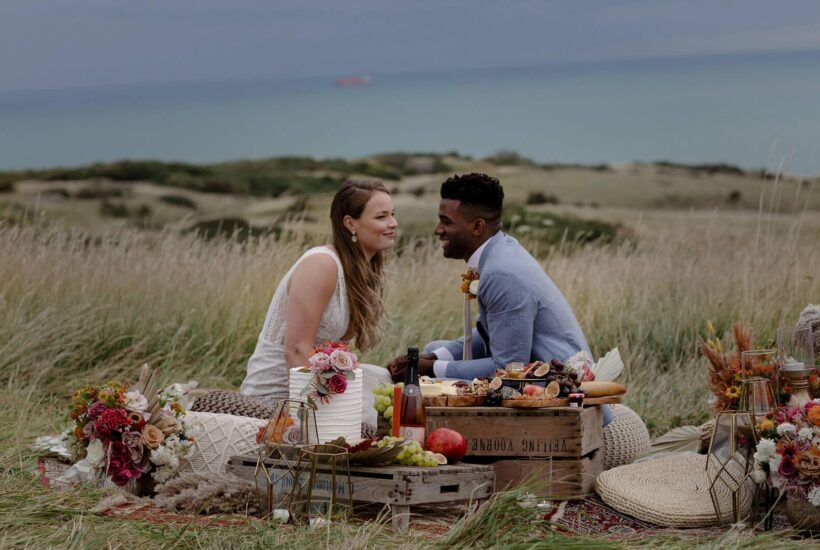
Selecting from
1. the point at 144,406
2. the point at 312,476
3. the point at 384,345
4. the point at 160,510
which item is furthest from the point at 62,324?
the point at 312,476

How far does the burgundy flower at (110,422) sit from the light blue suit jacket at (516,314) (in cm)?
166

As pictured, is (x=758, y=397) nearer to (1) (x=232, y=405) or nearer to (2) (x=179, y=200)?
(1) (x=232, y=405)

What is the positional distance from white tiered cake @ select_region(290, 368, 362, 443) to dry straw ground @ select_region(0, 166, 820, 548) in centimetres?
225

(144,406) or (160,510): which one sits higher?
(144,406)

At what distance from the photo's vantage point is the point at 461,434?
5.48 metres

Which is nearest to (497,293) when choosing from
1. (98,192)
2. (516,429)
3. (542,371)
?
(542,371)

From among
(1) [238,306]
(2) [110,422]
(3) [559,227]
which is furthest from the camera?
(3) [559,227]

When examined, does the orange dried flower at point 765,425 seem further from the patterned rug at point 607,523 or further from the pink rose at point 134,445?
the pink rose at point 134,445

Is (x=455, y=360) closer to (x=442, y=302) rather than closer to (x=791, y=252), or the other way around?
Answer: (x=442, y=302)

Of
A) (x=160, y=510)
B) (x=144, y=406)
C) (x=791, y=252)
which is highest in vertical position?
(x=791, y=252)

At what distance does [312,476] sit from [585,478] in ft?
4.81

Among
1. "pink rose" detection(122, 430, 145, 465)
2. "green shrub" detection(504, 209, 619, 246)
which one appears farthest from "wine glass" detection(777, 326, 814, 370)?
"green shrub" detection(504, 209, 619, 246)

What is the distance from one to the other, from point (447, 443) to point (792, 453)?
141cm

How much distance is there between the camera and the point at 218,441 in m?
5.81
